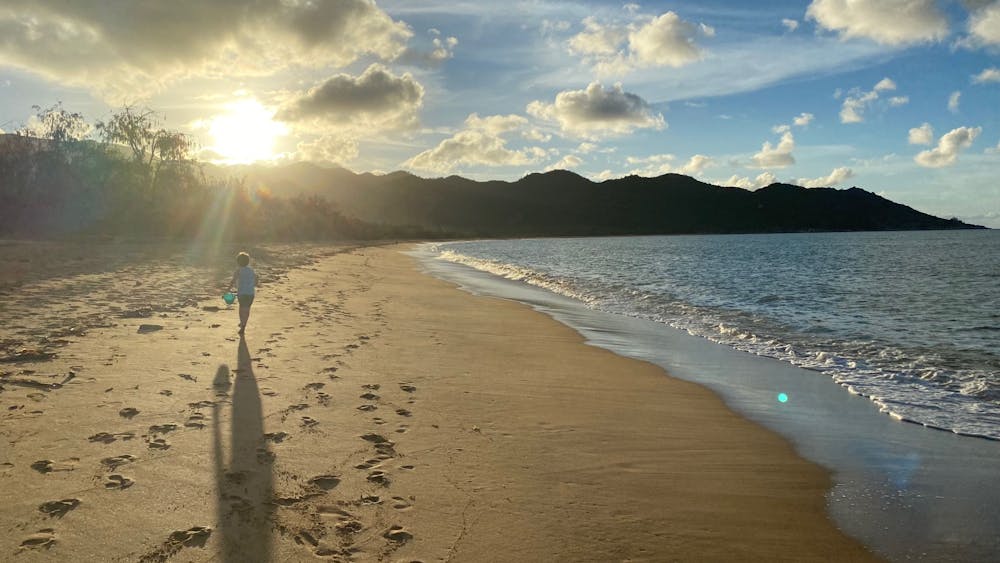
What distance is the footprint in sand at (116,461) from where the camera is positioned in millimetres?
4726

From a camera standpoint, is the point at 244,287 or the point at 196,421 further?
the point at 244,287

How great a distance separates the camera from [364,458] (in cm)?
539

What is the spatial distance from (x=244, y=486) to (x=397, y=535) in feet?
4.67

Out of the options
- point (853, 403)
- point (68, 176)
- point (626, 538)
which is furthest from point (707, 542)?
point (68, 176)

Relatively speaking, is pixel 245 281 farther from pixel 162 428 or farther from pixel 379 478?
pixel 379 478

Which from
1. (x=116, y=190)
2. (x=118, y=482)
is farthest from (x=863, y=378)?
(x=116, y=190)

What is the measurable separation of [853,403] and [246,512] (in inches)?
318

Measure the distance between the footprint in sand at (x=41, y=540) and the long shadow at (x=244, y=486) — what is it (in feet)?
3.11

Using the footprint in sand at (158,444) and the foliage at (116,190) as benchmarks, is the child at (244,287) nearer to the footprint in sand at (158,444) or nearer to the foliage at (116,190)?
the footprint in sand at (158,444)

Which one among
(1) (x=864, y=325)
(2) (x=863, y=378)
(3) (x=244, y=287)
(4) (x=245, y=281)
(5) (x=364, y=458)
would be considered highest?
(4) (x=245, y=281)

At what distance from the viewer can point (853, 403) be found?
27.4 feet

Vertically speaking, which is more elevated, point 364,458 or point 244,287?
point 244,287

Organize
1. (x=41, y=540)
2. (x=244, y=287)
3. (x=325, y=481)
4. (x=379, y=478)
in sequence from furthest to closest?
(x=244, y=287) → (x=379, y=478) → (x=325, y=481) → (x=41, y=540)

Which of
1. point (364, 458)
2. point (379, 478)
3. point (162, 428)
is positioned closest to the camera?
point (379, 478)
